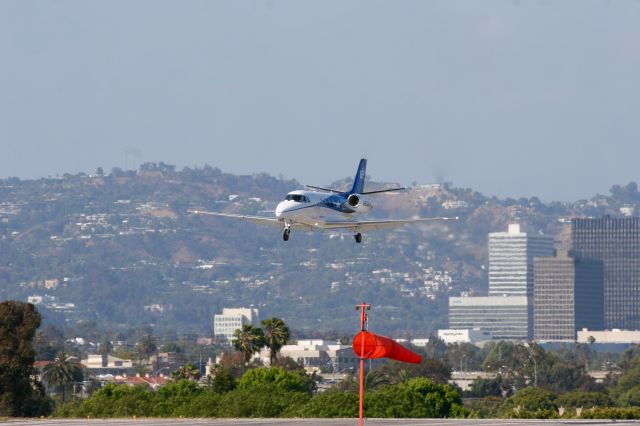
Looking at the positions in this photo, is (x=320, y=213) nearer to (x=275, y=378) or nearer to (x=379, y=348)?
(x=379, y=348)

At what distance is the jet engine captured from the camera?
423ft

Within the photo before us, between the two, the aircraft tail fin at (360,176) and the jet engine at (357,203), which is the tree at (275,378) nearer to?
the aircraft tail fin at (360,176)

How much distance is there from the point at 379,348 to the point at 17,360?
8831cm

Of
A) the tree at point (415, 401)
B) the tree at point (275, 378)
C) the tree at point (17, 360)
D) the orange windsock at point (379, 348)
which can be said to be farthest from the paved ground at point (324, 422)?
the tree at point (275, 378)

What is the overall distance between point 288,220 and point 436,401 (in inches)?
1927

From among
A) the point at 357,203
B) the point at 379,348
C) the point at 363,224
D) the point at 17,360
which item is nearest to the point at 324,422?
the point at 363,224

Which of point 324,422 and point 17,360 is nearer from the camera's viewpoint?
point 324,422

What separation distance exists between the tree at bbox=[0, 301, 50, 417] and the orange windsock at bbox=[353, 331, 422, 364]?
270ft

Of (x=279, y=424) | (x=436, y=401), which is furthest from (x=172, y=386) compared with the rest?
(x=279, y=424)

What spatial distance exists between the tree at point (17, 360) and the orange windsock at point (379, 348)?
82.4 metres

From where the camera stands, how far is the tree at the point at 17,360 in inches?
6363

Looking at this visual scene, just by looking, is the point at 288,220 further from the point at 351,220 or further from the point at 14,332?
the point at 14,332

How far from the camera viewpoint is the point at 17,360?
164 meters

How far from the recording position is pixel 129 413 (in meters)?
136
